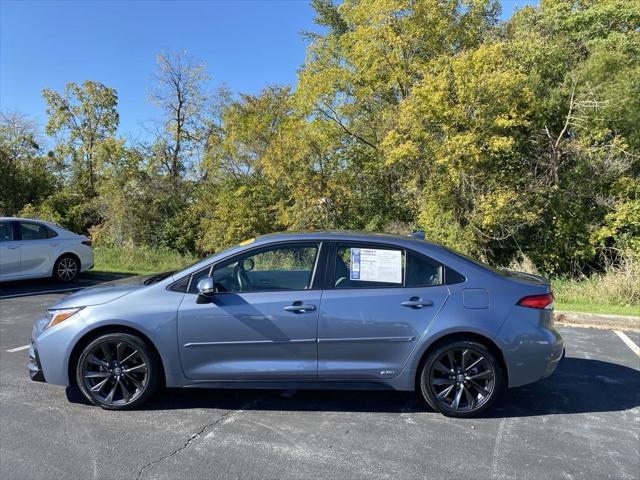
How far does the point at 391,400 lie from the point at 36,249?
348 inches

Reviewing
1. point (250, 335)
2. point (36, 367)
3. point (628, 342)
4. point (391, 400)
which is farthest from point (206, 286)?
point (628, 342)

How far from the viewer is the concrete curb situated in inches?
315

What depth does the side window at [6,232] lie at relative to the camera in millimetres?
10203

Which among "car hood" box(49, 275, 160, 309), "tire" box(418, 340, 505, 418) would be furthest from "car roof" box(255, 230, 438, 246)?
"car hood" box(49, 275, 160, 309)

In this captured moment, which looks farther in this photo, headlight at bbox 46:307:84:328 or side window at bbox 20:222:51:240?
side window at bbox 20:222:51:240

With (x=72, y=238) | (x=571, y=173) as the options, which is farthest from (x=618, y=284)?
(x=72, y=238)

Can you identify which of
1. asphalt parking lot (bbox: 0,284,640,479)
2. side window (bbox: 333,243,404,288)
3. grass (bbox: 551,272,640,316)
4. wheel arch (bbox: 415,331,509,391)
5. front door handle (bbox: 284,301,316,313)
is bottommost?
asphalt parking lot (bbox: 0,284,640,479)

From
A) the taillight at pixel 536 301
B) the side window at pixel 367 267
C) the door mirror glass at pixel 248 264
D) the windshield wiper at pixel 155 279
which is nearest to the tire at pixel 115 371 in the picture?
the windshield wiper at pixel 155 279

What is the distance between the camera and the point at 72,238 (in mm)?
11297

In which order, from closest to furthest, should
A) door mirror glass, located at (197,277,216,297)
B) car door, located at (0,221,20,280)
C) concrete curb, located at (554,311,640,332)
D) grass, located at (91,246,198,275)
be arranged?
door mirror glass, located at (197,277,216,297) < concrete curb, located at (554,311,640,332) < car door, located at (0,221,20,280) < grass, located at (91,246,198,275)

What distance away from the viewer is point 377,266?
4477mm

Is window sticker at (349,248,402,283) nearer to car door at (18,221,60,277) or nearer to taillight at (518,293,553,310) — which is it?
taillight at (518,293,553,310)

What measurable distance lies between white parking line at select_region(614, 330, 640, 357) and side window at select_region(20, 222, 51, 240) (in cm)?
1072

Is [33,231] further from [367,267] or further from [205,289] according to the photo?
[367,267]
